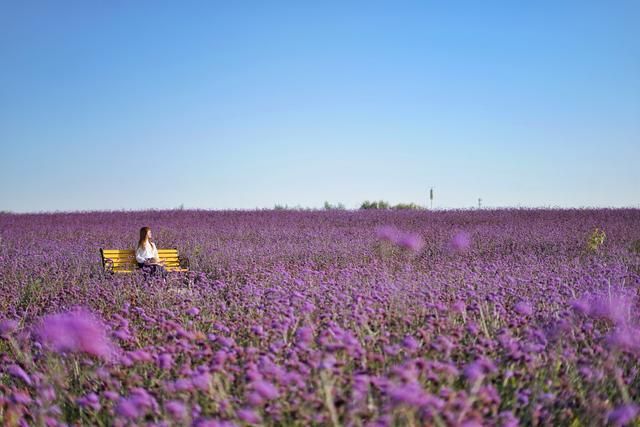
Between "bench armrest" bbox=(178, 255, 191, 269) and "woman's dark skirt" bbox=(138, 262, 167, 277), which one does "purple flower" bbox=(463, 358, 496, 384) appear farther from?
"bench armrest" bbox=(178, 255, 191, 269)

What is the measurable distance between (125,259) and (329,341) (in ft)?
19.4

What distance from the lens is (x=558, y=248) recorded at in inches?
368

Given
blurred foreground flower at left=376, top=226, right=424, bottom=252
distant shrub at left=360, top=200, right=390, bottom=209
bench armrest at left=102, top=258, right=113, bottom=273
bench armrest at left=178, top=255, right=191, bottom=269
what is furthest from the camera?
distant shrub at left=360, top=200, right=390, bottom=209

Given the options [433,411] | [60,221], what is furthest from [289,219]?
[433,411]

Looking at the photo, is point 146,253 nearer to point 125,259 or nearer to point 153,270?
point 153,270

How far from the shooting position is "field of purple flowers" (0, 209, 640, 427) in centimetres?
205

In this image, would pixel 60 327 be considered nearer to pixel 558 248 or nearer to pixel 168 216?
pixel 558 248

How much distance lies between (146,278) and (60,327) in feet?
13.2

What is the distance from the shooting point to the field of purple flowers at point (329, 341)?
2.05 meters

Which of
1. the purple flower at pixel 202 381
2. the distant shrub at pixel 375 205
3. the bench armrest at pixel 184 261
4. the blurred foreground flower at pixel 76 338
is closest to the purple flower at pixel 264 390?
the purple flower at pixel 202 381

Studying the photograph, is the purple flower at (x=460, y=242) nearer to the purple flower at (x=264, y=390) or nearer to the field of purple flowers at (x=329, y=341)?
→ the field of purple flowers at (x=329, y=341)

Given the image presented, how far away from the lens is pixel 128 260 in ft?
26.1

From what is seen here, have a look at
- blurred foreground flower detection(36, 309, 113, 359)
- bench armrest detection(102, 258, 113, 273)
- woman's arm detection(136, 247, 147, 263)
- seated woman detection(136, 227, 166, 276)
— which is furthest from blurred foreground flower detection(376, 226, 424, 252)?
blurred foreground flower detection(36, 309, 113, 359)

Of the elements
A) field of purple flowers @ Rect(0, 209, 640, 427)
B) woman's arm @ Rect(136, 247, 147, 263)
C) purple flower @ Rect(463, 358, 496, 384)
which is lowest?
field of purple flowers @ Rect(0, 209, 640, 427)
